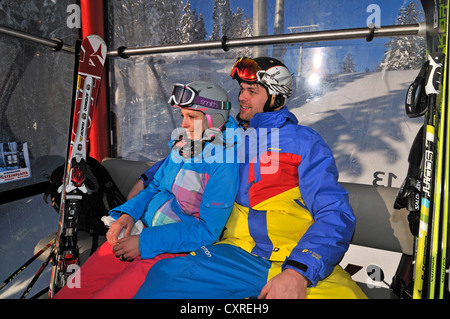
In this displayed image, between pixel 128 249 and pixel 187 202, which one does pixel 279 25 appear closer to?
pixel 187 202

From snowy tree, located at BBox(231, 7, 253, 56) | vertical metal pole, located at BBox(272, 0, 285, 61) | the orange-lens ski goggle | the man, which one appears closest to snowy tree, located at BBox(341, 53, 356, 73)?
vertical metal pole, located at BBox(272, 0, 285, 61)

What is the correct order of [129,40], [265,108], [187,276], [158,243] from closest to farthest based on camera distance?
1. [187,276]
2. [158,243]
3. [265,108]
4. [129,40]

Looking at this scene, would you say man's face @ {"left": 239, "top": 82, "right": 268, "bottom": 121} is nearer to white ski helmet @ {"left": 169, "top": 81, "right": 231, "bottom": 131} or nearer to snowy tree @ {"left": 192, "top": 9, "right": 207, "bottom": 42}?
white ski helmet @ {"left": 169, "top": 81, "right": 231, "bottom": 131}

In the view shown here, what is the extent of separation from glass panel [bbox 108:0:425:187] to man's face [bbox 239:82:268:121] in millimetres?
982

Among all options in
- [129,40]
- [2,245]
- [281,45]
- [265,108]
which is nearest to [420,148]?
[265,108]

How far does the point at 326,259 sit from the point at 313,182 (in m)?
0.36

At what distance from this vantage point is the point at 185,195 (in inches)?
63.1

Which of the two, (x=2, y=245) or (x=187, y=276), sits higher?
(x=187, y=276)

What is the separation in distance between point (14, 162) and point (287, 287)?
2681 millimetres

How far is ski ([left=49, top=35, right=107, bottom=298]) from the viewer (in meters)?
2.00

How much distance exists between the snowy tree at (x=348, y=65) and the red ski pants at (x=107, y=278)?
205cm

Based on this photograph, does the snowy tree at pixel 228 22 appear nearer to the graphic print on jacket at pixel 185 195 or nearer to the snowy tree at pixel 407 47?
the snowy tree at pixel 407 47
